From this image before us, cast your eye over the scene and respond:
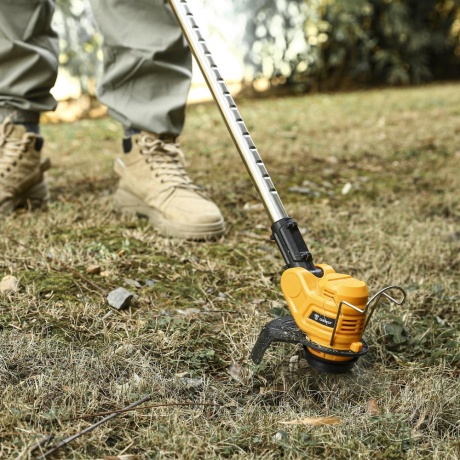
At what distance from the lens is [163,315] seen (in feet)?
5.47

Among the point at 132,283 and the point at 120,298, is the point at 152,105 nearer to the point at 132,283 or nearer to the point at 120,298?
the point at 132,283

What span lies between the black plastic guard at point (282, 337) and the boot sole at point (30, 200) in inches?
50.4

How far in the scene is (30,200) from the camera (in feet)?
7.98

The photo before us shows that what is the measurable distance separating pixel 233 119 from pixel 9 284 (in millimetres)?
747

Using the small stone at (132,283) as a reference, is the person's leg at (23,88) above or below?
above

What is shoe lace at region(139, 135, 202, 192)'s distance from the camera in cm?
225

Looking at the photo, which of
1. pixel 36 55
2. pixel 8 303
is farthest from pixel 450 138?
pixel 8 303

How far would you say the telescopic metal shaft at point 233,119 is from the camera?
1.54m

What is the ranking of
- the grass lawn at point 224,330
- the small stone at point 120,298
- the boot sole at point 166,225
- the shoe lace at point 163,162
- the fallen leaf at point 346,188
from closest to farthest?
the grass lawn at point 224,330
the small stone at point 120,298
the boot sole at point 166,225
the shoe lace at point 163,162
the fallen leaf at point 346,188

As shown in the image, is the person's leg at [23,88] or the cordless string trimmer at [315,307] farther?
the person's leg at [23,88]

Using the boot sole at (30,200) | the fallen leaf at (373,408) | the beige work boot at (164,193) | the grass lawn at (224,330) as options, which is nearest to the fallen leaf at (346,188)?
the grass lawn at (224,330)

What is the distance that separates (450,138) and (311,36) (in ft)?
11.4

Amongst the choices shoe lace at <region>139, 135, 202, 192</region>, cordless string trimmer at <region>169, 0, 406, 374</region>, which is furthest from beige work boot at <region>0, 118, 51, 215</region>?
cordless string trimmer at <region>169, 0, 406, 374</region>

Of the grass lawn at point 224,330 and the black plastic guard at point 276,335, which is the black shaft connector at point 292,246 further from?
the grass lawn at point 224,330
